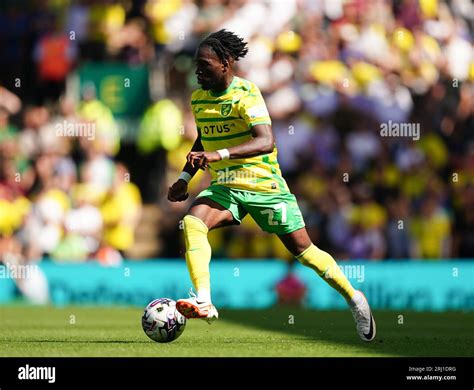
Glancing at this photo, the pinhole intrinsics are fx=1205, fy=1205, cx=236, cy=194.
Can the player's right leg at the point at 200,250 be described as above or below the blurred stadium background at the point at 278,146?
below

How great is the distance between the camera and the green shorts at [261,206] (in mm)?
9383

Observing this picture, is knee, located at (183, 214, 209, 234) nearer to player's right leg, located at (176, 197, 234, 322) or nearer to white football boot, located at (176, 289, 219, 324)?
player's right leg, located at (176, 197, 234, 322)

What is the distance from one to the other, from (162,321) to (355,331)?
240 cm

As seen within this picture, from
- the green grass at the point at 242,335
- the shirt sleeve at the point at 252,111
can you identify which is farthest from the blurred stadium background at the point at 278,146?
the shirt sleeve at the point at 252,111

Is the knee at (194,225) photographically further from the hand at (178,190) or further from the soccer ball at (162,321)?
the soccer ball at (162,321)

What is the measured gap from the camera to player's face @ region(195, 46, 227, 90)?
361 inches

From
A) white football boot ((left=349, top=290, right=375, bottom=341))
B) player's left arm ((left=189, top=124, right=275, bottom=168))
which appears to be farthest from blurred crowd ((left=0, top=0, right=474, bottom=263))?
player's left arm ((left=189, top=124, right=275, bottom=168))

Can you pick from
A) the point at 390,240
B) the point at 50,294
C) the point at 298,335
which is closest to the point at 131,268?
the point at 50,294

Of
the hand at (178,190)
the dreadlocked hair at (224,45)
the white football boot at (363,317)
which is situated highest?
the dreadlocked hair at (224,45)

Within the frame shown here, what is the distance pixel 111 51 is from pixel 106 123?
1452 mm

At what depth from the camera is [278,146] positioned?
674 inches

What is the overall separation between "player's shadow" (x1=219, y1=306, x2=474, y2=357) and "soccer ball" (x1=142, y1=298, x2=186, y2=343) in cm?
98
